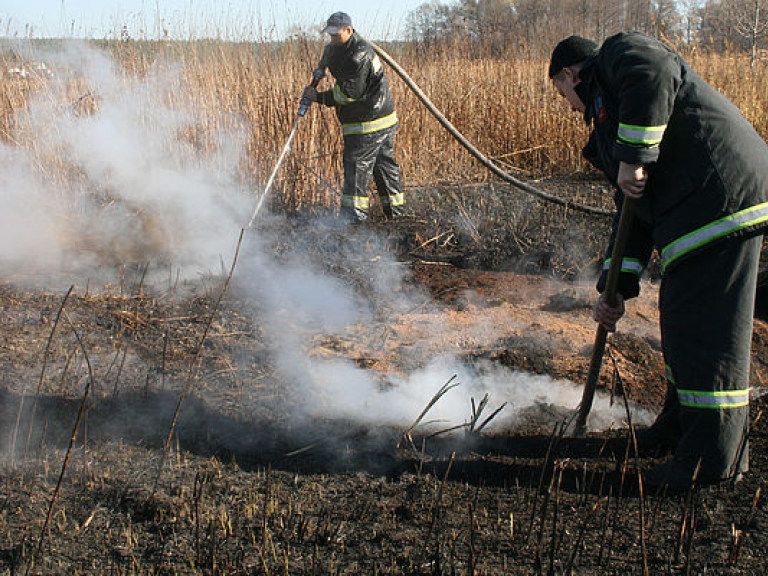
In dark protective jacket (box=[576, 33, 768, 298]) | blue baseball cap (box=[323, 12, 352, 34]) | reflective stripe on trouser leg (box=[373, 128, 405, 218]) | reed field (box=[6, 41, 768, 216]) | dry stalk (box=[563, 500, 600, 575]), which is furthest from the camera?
reed field (box=[6, 41, 768, 216])

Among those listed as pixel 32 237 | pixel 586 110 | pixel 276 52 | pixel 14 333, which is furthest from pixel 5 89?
A: pixel 586 110

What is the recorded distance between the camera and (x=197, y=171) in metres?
7.59

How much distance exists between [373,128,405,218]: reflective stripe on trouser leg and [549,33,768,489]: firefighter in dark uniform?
4.17 meters

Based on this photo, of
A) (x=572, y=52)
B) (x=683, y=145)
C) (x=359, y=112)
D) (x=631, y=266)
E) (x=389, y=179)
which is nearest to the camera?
(x=683, y=145)

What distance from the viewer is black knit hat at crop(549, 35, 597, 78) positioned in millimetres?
2793

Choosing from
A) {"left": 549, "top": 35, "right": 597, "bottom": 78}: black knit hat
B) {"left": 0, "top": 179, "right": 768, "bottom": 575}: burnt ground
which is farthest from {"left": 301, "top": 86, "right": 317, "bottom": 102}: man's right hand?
{"left": 549, "top": 35, "right": 597, "bottom": 78}: black knit hat

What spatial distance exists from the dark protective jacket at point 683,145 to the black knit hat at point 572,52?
0.15m

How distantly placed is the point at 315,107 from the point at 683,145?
17.6 feet

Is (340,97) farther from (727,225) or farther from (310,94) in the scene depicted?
Answer: (727,225)

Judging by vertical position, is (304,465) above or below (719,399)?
below

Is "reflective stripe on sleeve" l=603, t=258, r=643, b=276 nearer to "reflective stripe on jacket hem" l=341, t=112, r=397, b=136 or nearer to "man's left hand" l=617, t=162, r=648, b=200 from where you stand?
"man's left hand" l=617, t=162, r=648, b=200

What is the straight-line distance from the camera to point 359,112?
21.6 ft

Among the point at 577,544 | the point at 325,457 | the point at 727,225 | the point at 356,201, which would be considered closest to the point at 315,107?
the point at 356,201

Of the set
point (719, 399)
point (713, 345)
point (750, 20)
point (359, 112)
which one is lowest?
point (719, 399)
